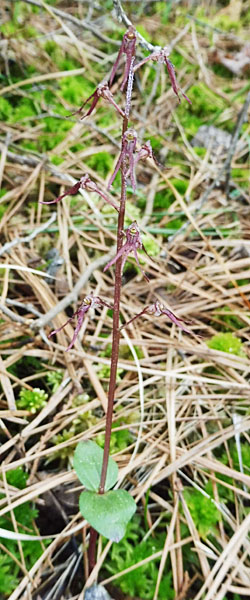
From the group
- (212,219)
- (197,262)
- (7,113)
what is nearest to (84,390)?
(197,262)

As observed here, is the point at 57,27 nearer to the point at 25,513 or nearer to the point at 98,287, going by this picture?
the point at 98,287

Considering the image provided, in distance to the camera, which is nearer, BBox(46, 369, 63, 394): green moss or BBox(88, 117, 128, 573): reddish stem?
BBox(88, 117, 128, 573): reddish stem

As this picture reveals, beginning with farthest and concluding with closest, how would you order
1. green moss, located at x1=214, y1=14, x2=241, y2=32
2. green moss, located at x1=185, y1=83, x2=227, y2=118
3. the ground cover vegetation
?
green moss, located at x1=214, y1=14, x2=241, y2=32 → green moss, located at x1=185, y1=83, x2=227, y2=118 → the ground cover vegetation

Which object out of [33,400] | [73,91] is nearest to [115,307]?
[33,400]

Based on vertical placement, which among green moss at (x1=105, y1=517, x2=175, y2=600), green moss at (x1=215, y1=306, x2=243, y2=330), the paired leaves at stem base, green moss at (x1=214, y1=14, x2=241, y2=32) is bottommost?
green moss at (x1=105, y1=517, x2=175, y2=600)

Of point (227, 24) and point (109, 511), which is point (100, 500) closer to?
point (109, 511)

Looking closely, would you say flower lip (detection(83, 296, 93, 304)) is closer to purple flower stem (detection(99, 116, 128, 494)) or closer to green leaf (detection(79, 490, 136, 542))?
purple flower stem (detection(99, 116, 128, 494))

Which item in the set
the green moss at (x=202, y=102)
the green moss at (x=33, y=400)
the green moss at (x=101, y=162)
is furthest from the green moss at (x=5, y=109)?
the green moss at (x=33, y=400)

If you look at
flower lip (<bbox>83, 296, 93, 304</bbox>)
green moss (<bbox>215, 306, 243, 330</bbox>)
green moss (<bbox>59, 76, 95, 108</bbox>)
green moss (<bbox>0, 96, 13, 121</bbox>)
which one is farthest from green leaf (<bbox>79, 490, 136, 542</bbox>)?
green moss (<bbox>59, 76, 95, 108</bbox>)

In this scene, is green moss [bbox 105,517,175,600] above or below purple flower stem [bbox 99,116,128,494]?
below
